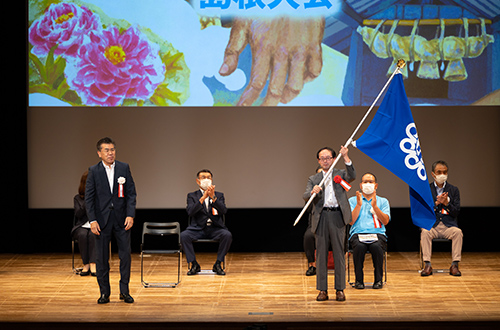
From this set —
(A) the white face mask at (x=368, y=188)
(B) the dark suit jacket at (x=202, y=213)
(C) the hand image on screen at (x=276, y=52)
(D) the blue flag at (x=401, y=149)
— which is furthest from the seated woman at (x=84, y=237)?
(D) the blue flag at (x=401, y=149)

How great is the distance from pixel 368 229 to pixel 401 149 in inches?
43.0

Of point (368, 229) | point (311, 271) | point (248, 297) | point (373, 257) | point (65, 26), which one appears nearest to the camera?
point (248, 297)

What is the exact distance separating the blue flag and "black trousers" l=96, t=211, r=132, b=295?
2.16m

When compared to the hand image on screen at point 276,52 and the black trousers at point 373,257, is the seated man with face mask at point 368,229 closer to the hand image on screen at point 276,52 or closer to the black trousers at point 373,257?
the black trousers at point 373,257

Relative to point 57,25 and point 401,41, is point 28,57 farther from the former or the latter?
point 401,41

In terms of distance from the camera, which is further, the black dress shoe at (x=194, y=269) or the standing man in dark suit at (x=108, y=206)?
the black dress shoe at (x=194, y=269)

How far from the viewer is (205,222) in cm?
714

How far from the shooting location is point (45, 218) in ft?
26.7

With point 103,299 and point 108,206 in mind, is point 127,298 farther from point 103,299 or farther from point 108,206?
point 108,206

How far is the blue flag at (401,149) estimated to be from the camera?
18.2 ft

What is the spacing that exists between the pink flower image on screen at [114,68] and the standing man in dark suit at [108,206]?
2.35 metres

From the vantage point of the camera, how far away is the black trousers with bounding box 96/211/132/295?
5.60 m

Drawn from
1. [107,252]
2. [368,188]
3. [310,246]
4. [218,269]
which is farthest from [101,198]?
[368,188]

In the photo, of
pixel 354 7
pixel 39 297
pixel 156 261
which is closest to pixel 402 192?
pixel 354 7
